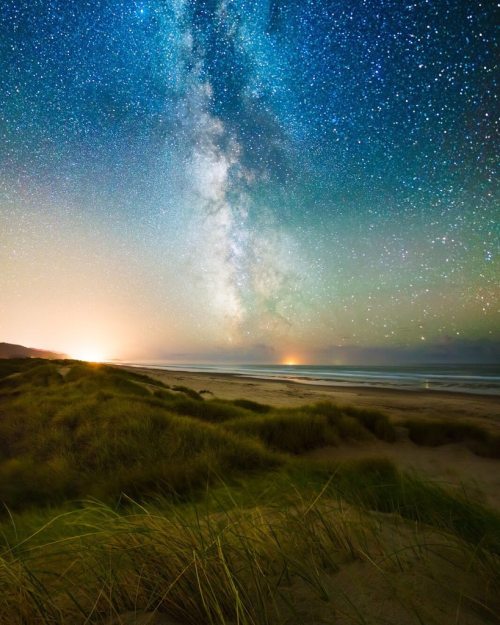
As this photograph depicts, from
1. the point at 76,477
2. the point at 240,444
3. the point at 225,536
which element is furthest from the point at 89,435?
the point at 225,536

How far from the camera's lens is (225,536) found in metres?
1.66

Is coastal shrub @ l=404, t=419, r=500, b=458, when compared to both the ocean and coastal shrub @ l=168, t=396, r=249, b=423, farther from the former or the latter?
the ocean

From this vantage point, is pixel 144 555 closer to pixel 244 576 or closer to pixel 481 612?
pixel 244 576

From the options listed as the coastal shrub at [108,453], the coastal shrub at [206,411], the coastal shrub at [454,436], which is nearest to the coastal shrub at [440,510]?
the coastal shrub at [108,453]

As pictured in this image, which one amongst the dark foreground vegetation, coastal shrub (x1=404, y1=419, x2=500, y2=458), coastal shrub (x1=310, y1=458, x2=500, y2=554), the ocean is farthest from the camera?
the ocean

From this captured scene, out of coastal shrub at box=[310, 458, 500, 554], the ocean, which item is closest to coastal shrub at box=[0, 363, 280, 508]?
coastal shrub at box=[310, 458, 500, 554]

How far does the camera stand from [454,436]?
24.3 ft

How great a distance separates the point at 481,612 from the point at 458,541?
47 centimetres

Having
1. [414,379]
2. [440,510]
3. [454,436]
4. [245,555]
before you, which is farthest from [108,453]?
[414,379]

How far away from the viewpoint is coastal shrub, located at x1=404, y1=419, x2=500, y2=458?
21.9 feet

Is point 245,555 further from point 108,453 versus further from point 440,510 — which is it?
point 108,453

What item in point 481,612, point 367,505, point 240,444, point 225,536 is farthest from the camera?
point 240,444

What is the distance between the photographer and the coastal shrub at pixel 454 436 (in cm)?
667

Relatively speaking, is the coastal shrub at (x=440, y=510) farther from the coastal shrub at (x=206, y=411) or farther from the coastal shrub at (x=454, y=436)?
the coastal shrub at (x=206, y=411)
